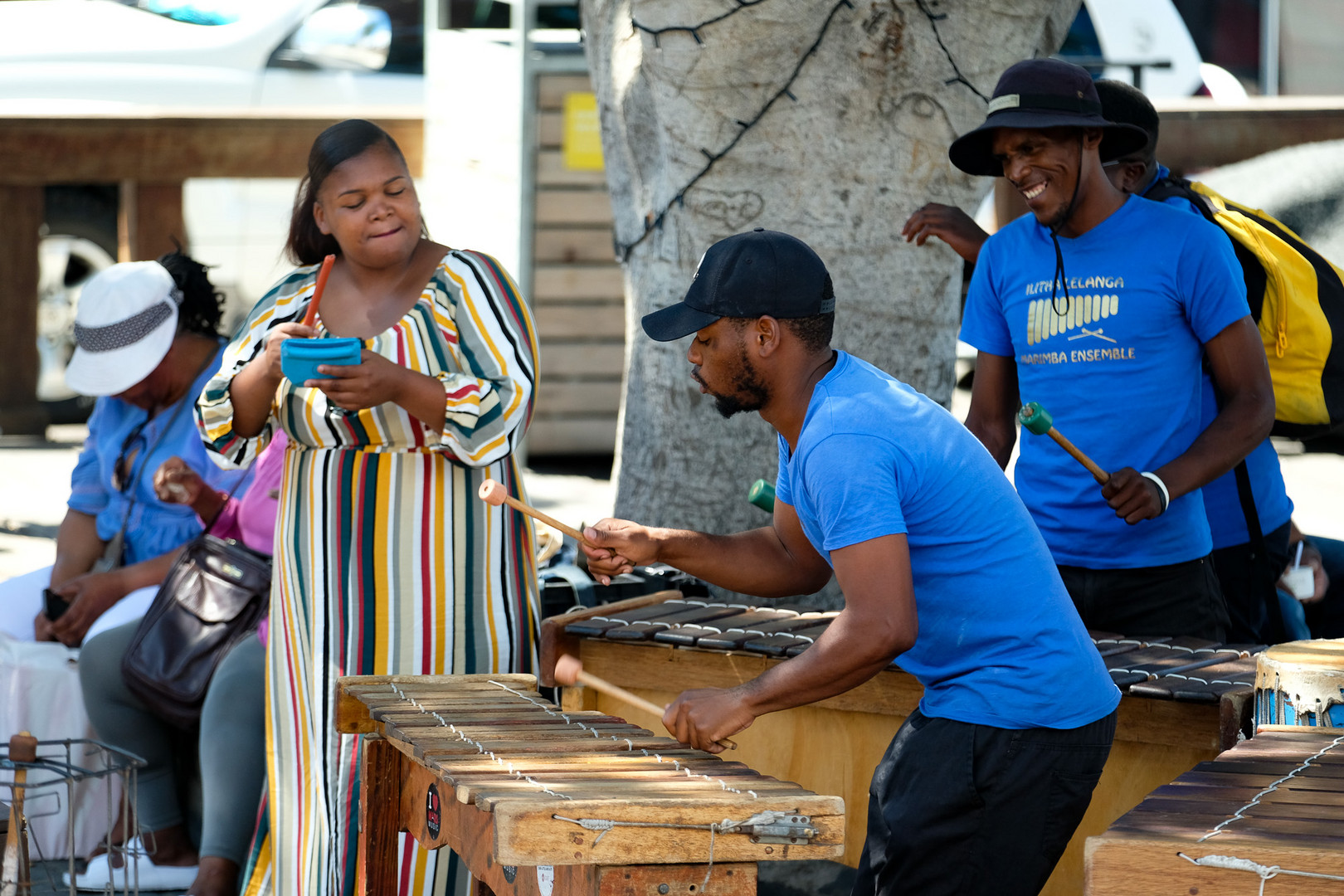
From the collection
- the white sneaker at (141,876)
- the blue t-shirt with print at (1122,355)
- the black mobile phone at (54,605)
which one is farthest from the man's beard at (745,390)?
the black mobile phone at (54,605)

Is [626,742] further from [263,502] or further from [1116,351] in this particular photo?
[263,502]

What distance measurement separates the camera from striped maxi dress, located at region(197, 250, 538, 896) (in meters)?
3.30

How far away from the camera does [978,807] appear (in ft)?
8.04

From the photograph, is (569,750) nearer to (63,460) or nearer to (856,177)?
(856,177)

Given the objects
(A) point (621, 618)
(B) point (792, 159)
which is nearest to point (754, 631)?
(A) point (621, 618)

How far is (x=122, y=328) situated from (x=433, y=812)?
2140 mm

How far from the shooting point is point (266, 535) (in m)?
4.16

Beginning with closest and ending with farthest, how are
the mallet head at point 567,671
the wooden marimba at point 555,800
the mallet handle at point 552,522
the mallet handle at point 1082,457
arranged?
the wooden marimba at point 555,800
the mallet handle at point 552,522
the mallet head at point 567,671
the mallet handle at point 1082,457

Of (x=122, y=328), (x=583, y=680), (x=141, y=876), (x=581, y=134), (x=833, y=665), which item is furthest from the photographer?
(x=581, y=134)

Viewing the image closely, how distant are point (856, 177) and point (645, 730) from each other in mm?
2393

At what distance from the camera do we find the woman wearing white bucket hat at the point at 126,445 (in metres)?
4.32

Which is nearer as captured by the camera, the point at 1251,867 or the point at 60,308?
the point at 1251,867

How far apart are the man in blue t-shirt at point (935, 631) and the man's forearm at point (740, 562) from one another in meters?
0.35

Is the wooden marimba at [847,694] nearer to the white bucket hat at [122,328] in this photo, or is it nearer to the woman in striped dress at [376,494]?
the woman in striped dress at [376,494]
